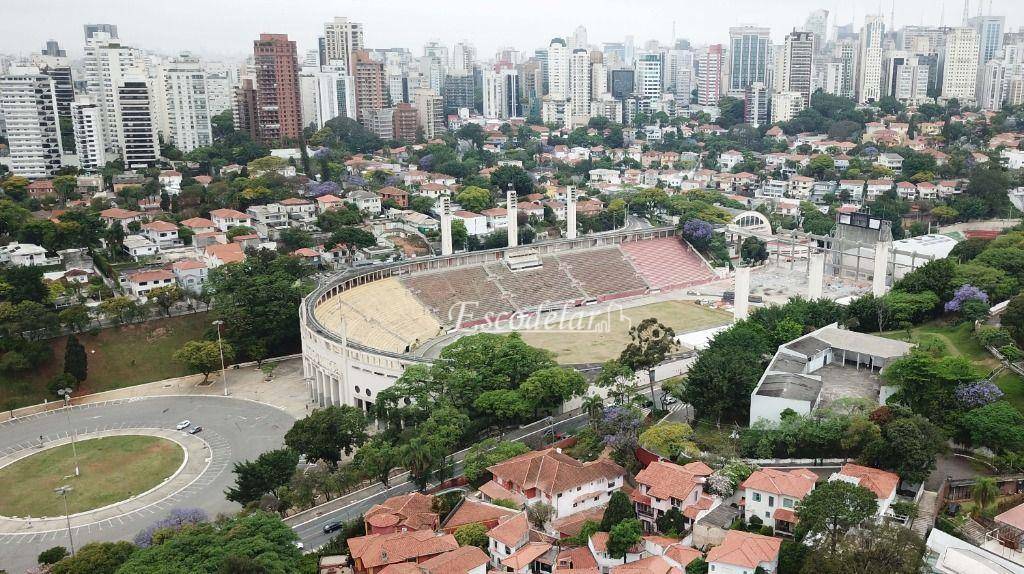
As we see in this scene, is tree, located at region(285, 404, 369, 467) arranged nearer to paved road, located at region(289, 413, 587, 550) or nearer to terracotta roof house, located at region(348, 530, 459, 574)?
paved road, located at region(289, 413, 587, 550)

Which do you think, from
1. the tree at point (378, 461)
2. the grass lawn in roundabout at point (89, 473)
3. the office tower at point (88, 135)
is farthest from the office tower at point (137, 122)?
the tree at point (378, 461)

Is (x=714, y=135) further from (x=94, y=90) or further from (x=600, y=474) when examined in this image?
(x=600, y=474)

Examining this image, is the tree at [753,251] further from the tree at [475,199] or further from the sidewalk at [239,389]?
the sidewalk at [239,389]

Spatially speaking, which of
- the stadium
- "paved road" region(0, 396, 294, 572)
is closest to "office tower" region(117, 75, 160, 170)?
the stadium

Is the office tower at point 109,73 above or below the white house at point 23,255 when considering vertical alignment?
above

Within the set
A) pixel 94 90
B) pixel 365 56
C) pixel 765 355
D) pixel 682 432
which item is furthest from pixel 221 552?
pixel 365 56
